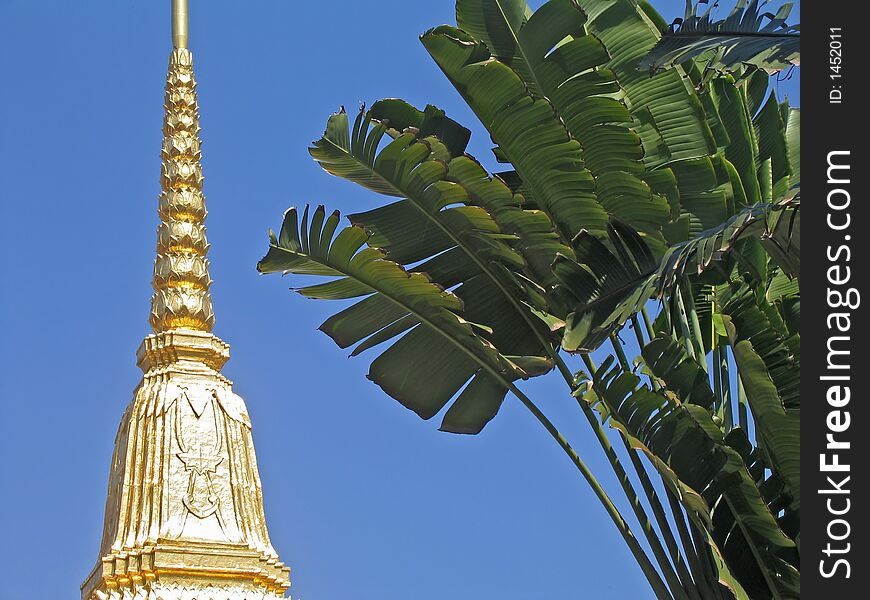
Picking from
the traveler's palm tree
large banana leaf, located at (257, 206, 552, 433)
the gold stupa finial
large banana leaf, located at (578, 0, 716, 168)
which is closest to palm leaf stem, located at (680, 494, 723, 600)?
the traveler's palm tree

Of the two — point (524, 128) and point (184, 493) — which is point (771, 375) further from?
point (184, 493)

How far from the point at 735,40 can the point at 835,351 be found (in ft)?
5.35

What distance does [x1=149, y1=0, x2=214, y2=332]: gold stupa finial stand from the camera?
19.1 metres

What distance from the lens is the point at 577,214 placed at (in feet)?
28.4

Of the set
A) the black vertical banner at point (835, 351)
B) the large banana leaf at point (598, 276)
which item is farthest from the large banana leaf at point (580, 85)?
the black vertical banner at point (835, 351)

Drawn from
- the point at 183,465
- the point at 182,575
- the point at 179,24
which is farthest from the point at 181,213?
the point at 182,575

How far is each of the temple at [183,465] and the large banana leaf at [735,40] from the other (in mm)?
11704

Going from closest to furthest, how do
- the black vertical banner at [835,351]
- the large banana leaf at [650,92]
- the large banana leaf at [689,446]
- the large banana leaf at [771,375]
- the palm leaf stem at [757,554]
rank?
the black vertical banner at [835,351] → the large banana leaf at [771,375] → the large banana leaf at [689,446] → the palm leaf stem at [757,554] → the large banana leaf at [650,92]

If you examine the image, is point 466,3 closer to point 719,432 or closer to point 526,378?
point 526,378

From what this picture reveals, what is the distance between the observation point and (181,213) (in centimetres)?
1967

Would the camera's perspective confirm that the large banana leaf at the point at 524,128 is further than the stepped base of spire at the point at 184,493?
No

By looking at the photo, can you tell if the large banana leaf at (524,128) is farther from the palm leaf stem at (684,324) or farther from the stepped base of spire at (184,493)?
the stepped base of spire at (184,493)

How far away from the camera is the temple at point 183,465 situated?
1728 centimetres

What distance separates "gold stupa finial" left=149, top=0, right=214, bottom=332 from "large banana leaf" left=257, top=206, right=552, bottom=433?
33.9 ft
